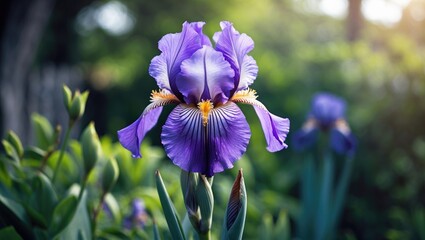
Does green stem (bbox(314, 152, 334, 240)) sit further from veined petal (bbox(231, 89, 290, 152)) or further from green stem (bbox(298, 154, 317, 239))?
veined petal (bbox(231, 89, 290, 152))

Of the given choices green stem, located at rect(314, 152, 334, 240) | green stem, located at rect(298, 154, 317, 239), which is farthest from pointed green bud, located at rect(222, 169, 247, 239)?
green stem, located at rect(298, 154, 317, 239)

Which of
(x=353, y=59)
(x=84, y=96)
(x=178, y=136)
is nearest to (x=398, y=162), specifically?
(x=353, y=59)

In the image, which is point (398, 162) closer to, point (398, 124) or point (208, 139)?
point (398, 124)

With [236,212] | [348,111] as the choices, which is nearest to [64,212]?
[236,212]

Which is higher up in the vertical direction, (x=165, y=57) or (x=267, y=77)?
(x=165, y=57)

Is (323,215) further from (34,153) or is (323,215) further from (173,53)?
(173,53)

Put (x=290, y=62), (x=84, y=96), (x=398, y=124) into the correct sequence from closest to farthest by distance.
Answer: (x=84, y=96) < (x=398, y=124) < (x=290, y=62)

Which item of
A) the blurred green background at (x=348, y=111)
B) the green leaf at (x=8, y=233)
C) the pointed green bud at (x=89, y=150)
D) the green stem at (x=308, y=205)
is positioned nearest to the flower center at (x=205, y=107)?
the pointed green bud at (x=89, y=150)
